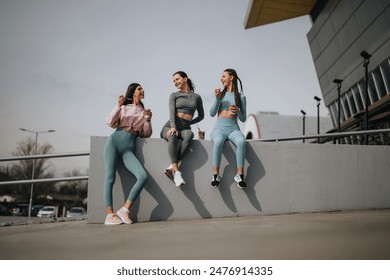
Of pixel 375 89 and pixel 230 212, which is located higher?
pixel 375 89

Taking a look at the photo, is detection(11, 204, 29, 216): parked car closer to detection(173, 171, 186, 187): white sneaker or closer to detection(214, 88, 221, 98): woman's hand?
detection(173, 171, 186, 187): white sneaker

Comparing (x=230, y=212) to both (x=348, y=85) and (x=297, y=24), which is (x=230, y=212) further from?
(x=297, y=24)

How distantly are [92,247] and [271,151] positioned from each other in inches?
105

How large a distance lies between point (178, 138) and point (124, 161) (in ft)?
2.29

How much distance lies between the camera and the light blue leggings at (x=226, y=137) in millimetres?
3787

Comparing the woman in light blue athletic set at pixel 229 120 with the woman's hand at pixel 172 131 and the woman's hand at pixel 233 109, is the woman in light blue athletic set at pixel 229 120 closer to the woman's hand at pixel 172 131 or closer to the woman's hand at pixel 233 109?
the woman's hand at pixel 233 109

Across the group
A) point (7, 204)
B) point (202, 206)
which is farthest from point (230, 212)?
point (7, 204)

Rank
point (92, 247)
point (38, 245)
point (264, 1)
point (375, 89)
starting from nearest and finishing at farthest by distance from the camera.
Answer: point (92, 247) → point (38, 245) → point (375, 89) → point (264, 1)

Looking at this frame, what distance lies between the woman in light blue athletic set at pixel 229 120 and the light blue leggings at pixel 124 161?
85cm

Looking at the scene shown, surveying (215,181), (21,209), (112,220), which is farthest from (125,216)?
(21,209)

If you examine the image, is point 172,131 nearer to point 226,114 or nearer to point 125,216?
point 226,114

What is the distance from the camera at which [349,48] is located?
20.6m

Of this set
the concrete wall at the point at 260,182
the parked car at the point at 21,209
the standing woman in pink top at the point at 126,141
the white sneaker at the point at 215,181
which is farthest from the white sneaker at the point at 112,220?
the parked car at the point at 21,209

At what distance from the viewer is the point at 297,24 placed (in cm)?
2570
